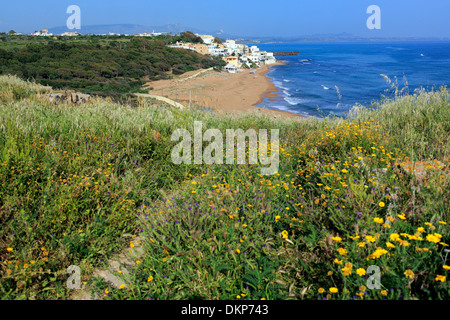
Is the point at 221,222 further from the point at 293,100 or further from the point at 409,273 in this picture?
the point at 293,100

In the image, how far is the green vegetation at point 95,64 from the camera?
3859 cm

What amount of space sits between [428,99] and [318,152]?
3699mm

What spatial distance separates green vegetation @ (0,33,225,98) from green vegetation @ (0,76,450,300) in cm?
2669

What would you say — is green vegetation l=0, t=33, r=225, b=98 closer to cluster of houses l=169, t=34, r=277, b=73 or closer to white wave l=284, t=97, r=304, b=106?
cluster of houses l=169, t=34, r=277, b=73

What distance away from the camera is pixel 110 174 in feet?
13.8

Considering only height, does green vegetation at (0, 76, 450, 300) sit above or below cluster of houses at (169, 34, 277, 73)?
below

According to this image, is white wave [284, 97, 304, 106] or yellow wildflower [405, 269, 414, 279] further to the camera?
white wave [284, 97, 304, 106]

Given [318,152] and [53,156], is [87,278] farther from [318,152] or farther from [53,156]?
[318,152]

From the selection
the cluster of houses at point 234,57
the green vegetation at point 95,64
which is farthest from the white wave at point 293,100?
the cluster of houses at point 234,57

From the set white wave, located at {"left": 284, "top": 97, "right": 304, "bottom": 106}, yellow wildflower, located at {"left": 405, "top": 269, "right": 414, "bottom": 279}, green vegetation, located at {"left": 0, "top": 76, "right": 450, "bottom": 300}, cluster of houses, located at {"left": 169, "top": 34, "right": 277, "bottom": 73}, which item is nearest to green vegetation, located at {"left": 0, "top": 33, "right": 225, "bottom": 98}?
cluster of houses, located at {"left": 169, "top": 34, "right": 277, "bottom": 73}

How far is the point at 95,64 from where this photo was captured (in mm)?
50719

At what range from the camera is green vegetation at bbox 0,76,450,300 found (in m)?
2.31

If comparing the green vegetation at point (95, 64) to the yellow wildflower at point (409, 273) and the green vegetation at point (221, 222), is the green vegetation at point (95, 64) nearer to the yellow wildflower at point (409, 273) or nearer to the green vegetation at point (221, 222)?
the green vegetation at point (221, 222)
